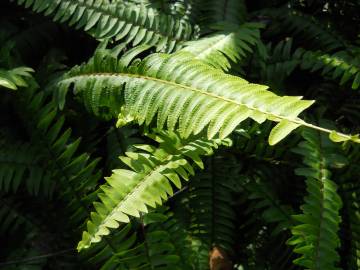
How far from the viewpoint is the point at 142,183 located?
156 centimetres

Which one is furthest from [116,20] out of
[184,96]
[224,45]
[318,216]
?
[318,216]

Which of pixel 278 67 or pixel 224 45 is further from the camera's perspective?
pixel 278 67

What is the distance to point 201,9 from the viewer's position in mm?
2584

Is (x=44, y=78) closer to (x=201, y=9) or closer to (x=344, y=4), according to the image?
(x=201, y=9)

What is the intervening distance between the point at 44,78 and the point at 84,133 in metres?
0.34

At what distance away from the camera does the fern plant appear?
1.54 m

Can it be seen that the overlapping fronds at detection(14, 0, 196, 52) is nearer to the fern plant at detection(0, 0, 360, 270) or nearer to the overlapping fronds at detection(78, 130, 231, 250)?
the fern plant at detection(0, 0, 360, 270)

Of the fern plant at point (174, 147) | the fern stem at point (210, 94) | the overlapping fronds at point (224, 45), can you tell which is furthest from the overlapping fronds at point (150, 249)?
the overlapping fronds at point (224, 45)

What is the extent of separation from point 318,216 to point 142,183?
0.69 meters

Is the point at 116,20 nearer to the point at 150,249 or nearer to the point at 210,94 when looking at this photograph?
the point at 210,94

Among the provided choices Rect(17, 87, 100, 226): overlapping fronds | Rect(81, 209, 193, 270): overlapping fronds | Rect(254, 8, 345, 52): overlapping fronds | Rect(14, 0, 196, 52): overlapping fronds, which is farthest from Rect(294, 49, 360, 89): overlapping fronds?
Rect(17, 87, 100, 226): overlapping fronds

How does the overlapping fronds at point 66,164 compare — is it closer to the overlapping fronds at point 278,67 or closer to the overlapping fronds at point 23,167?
the overlapping fronds at point 23,167

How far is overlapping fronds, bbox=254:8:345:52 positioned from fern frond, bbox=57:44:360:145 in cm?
119

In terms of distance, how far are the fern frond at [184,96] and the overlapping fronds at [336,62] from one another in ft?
2.96
